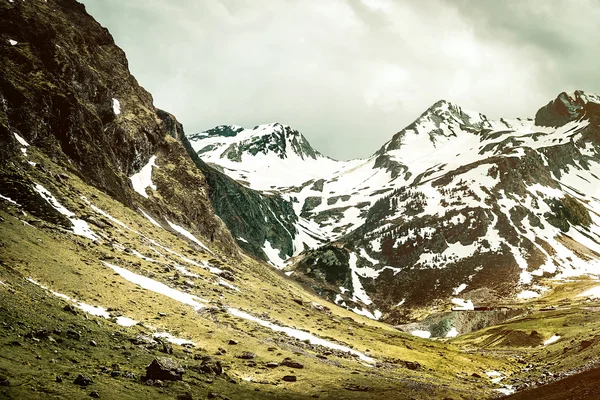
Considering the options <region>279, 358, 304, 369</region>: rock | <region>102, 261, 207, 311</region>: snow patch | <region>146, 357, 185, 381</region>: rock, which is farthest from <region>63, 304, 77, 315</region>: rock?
<region>279, 358, 304, 369</region>: rock

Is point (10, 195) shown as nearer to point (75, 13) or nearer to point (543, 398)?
point (543, 398)

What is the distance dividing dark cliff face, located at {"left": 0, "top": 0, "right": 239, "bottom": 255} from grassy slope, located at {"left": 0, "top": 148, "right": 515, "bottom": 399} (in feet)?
28.6

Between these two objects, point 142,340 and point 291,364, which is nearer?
point 142,340

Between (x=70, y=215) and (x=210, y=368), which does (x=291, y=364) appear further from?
(x=70, y=215)

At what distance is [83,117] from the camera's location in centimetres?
12081

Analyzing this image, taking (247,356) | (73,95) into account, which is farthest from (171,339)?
(73,95)

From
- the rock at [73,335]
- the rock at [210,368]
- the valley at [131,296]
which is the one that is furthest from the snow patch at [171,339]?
the rock at [73,335]

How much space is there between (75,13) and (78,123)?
69208 millimetres

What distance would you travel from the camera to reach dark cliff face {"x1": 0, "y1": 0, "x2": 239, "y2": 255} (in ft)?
328

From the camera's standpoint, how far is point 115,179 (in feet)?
396

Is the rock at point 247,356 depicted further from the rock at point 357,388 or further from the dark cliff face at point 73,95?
the dark cliff face at point 73,95

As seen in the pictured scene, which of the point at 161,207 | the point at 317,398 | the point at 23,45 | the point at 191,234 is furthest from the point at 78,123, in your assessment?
the point at 317,398

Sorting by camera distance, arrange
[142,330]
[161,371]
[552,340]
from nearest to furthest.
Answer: [161,371] < [142,330] < [552,340]

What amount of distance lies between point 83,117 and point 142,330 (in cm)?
8788
